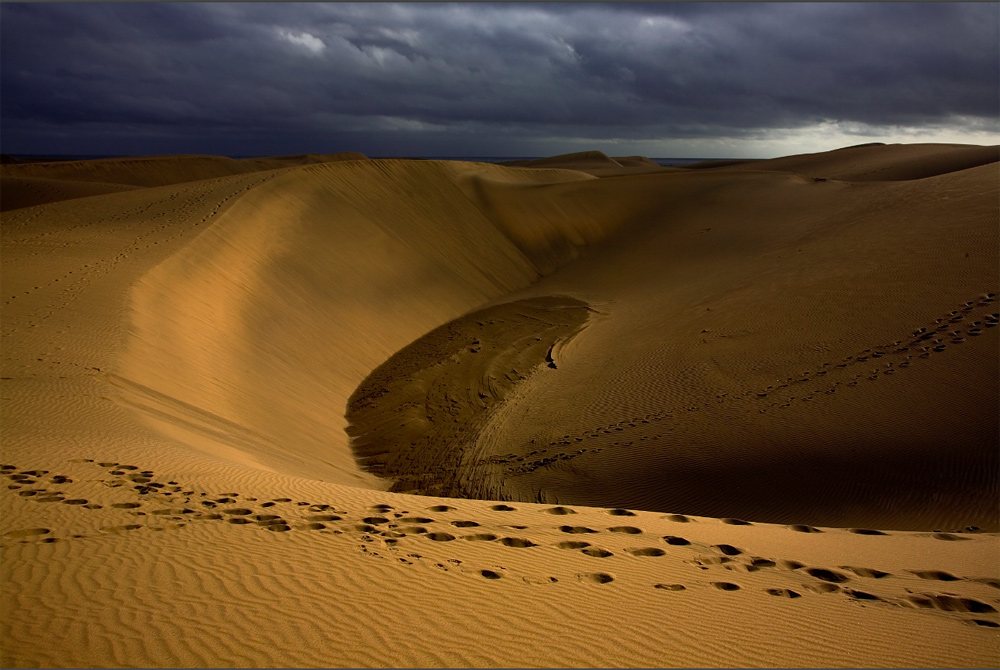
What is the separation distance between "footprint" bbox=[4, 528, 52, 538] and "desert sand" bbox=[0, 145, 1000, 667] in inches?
1.5

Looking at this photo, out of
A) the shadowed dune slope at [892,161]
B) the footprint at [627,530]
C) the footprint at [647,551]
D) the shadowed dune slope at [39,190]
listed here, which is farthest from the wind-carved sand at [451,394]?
the shadowed dune slope at [892,161]

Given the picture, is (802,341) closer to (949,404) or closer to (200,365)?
(949,404)

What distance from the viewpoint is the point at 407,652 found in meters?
3.62

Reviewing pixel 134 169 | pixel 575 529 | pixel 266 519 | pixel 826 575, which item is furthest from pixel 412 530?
pixel 134 169

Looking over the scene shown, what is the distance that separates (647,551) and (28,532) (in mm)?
4774

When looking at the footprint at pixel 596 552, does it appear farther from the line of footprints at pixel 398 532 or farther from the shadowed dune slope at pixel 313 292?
the shadowed dune slope at pixel 313 292

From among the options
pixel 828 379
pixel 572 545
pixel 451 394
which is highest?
pixel 828 379

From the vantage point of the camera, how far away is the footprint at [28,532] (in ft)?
15.9

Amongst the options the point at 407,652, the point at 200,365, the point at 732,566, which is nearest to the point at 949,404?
the point at 732,566

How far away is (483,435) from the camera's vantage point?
38.5 feet

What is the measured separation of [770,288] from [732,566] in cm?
1223

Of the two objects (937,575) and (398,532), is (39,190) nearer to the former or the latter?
(398,532)

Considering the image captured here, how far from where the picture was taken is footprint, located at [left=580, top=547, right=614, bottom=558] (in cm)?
539

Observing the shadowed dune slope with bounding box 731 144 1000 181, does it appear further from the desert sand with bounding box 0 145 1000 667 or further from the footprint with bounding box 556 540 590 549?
the footprint with bounding box 556 540 590 549
